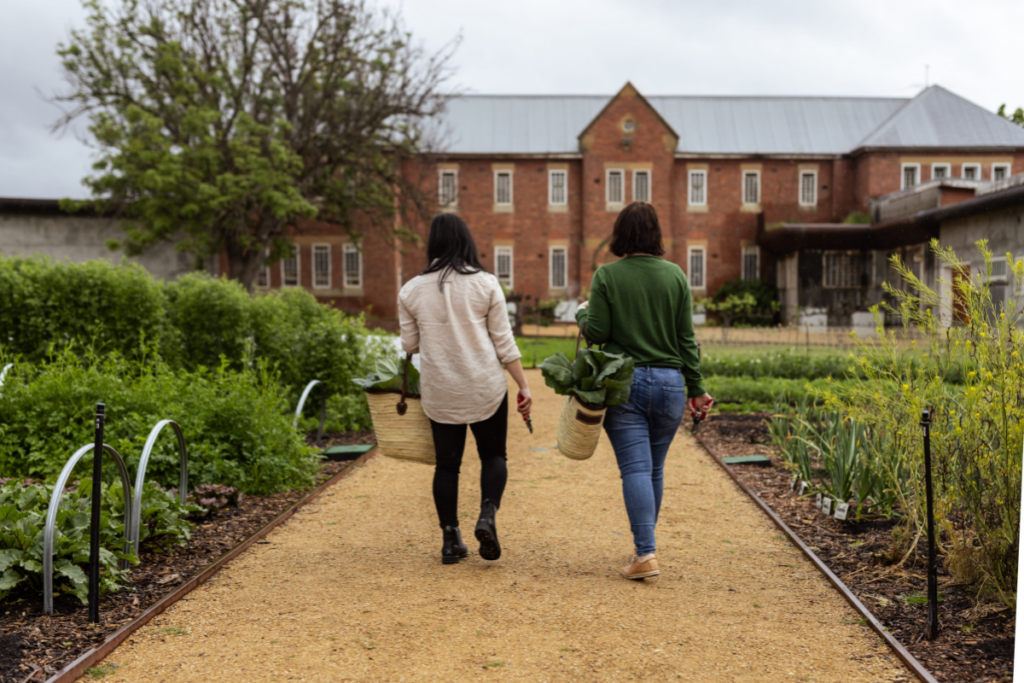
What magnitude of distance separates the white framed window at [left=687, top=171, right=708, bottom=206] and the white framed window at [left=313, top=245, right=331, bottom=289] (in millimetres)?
15446

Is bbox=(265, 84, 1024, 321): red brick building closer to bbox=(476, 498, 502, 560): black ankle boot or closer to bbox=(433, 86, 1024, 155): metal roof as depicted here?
bbox=(433, 86, 1024, 155): metal roof

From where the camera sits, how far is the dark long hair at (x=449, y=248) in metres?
4.56

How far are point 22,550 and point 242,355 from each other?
5.27 m

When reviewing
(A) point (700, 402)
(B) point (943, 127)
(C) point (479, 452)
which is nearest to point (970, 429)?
(A) point (700, 402)

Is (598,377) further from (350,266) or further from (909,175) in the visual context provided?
(909,175)

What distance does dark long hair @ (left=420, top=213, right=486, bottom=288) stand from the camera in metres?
4.56

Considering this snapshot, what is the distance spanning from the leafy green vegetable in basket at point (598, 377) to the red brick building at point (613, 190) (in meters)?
31.2

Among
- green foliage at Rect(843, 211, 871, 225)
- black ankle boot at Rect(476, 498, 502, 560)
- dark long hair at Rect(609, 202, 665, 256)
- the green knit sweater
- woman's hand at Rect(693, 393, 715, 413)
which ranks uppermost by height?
green foliage at Rect(843, 211, 871, 225)

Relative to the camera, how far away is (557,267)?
3644 cm

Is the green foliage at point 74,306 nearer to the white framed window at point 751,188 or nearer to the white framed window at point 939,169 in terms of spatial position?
the white framed window at point 751,188

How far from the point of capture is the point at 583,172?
3588 centimetres

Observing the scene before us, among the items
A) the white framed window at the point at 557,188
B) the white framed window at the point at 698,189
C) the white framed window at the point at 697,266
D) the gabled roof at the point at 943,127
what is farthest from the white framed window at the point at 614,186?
the gabled roof at the point at 943,127

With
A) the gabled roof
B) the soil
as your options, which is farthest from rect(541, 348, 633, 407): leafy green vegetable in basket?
the gabled roof

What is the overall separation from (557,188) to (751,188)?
821 cm
